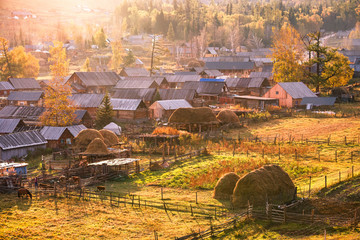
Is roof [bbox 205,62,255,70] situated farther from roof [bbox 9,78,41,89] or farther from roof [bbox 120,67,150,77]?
roof [bbox 9,78,41,89]

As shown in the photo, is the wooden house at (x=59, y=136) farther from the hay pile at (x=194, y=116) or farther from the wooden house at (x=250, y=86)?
the wooden house at (x=250, y=86)

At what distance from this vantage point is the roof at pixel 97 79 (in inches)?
3179

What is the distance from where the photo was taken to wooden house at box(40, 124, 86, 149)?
45438 mm

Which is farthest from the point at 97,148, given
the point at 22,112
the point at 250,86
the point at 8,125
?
the point at 250,86

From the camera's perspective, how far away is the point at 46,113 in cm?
5200

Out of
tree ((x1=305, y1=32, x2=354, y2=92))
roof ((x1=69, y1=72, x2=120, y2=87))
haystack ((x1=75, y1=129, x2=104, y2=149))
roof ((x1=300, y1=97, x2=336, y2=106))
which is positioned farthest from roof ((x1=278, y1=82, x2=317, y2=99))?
haystack ((x1=75, y1=129, x2=104, y2=149))

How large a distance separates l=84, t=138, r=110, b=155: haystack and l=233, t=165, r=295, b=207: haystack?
15145 millimetres

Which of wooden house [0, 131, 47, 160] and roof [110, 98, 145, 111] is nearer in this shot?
wooden house [0, 131, 47, 160]

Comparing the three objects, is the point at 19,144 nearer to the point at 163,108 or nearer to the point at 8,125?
the point at 8,125

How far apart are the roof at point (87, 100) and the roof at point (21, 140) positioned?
17.4m

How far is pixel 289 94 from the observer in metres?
65.3

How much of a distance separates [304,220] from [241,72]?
90273mm

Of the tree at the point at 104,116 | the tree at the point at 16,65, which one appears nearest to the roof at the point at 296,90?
the tree at the point at 104,116

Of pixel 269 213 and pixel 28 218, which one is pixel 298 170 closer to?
pixel 269 213
